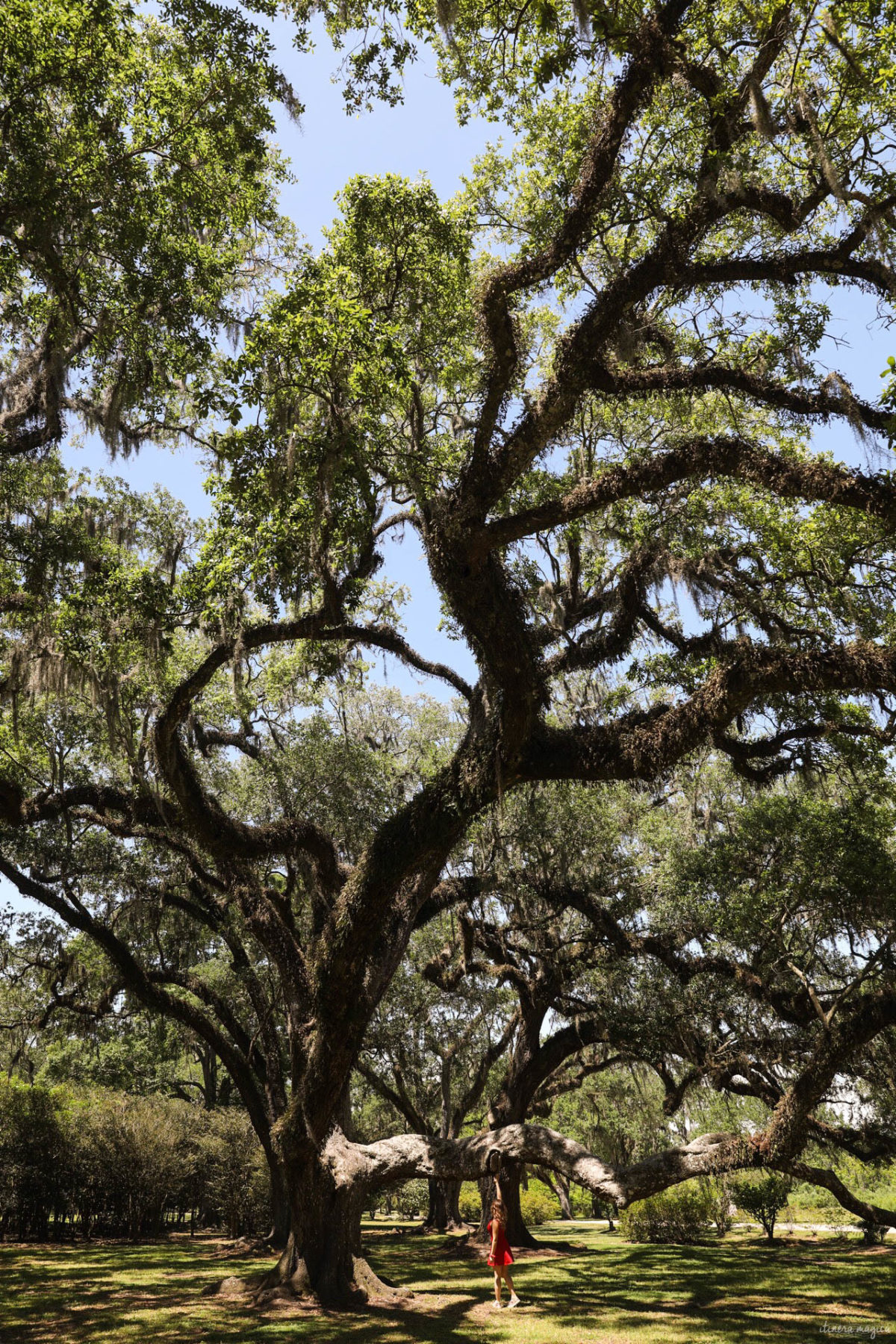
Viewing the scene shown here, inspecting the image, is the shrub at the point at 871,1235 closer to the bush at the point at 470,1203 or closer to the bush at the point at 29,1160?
the bush at the point at 470,1203

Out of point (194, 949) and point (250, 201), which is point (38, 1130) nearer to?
point (194, 949)

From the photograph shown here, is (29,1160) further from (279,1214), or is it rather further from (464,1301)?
(464,1301)

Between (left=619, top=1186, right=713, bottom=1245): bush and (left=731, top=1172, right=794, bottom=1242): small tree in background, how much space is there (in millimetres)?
1073

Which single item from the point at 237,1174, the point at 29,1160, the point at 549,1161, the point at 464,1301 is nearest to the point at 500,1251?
the point at 549,1161

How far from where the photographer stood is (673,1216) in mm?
18844

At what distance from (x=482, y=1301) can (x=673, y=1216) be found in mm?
12020

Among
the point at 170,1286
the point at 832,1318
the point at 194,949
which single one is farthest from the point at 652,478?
the point at 194,949

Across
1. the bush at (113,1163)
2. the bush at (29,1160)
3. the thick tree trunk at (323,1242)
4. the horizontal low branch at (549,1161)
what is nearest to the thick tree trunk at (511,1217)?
the bush at (113,1163)

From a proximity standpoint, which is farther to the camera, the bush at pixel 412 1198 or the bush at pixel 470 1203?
the bush at pixel 412 1198

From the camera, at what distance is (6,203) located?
611cm

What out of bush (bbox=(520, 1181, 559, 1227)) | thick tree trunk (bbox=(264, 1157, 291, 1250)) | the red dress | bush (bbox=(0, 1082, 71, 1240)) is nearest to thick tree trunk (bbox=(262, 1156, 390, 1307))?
the red dress

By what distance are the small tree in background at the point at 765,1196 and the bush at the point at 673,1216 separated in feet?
3.52

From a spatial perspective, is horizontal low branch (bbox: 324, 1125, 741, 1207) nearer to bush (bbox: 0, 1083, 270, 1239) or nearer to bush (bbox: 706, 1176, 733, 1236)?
bush (bbox: 0, 1083, 270, 1239)

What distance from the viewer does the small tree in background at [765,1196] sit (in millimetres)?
16734
